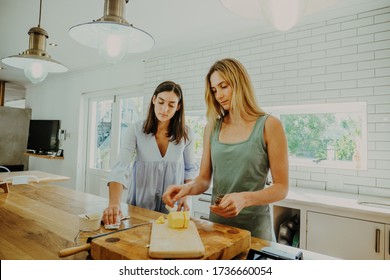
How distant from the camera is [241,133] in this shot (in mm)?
1122

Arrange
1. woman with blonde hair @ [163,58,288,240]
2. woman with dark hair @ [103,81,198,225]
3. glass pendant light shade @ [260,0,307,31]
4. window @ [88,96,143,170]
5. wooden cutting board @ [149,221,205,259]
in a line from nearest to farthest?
1. wooden cutting board @ [149,221,205,259]
2. glass pendant light shade @ [260,0,307,31]
3. woman with blonde hair @ [163,58,288,240]
4. woman with dark hair @ [103,81,198,225]
5. window @ [88,96,143,170]

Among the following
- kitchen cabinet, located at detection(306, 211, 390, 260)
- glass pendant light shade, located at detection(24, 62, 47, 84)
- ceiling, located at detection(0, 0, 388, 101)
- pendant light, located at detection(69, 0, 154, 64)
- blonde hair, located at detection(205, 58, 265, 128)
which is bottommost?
kitchen cabinet, located at detection(306, 211, 390, 260)

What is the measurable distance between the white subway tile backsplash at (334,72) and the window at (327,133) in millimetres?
90

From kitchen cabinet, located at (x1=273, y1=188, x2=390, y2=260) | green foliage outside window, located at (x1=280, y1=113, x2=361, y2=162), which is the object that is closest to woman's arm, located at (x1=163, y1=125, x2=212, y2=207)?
kitchen cabinet, located at (x1=273, y1=188, x2=390, y2=260)

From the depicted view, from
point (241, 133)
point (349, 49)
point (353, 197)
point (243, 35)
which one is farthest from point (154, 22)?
point (353, 197)

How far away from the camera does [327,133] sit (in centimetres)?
242

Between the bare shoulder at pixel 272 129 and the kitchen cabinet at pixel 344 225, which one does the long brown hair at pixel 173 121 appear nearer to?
the bare shoulder at pixel 272 129

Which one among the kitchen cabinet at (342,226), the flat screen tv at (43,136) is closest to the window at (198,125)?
the kitchen cabinet at (342,226)

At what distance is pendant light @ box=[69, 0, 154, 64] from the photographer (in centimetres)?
107

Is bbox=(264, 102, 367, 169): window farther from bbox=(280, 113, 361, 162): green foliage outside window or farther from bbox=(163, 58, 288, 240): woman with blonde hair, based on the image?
bbox=(163, 58, 288, 240): woman with blonde hair

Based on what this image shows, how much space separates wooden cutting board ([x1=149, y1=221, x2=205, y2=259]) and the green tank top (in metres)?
0.30

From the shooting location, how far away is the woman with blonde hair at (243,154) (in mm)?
1028
